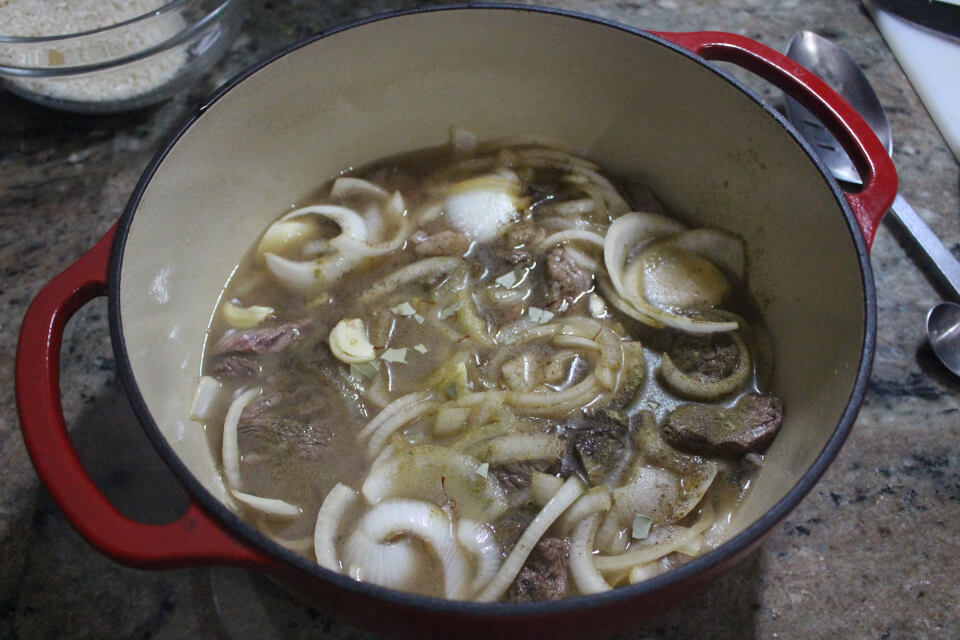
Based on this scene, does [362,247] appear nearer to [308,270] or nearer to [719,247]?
[308,270]

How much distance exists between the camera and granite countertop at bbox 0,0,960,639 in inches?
53.2

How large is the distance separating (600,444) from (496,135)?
35.1 inches

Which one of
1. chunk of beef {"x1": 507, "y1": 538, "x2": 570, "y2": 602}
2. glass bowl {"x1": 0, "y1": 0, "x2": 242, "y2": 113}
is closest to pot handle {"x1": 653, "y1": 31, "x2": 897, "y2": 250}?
chunk of beef {"x1": 507, "y1": 538, "x2": 570, "y2": 602}

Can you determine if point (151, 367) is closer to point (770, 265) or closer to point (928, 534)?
point (770, 265)

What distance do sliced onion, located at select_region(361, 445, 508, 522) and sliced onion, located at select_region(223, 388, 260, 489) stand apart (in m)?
0.26

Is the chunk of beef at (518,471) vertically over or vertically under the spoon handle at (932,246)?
under

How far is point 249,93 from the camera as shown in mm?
1598

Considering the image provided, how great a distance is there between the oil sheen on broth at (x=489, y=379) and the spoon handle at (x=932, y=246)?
1.53ft

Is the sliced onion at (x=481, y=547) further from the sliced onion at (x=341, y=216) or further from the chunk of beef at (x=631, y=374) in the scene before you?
the sliced onion at (x=341, y=216)

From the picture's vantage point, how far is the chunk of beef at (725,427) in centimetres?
142

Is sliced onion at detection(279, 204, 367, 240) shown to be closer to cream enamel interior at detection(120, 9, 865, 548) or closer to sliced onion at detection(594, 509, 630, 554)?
cream enamel interior at detection(120, 9, 865, 548)

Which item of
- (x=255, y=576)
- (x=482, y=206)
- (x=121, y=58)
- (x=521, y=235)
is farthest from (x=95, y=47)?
(x=255, y=576)

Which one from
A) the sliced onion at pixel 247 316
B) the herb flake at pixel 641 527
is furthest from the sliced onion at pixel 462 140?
the herb flake at pixel 641 527

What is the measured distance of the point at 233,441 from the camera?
4.93ft
